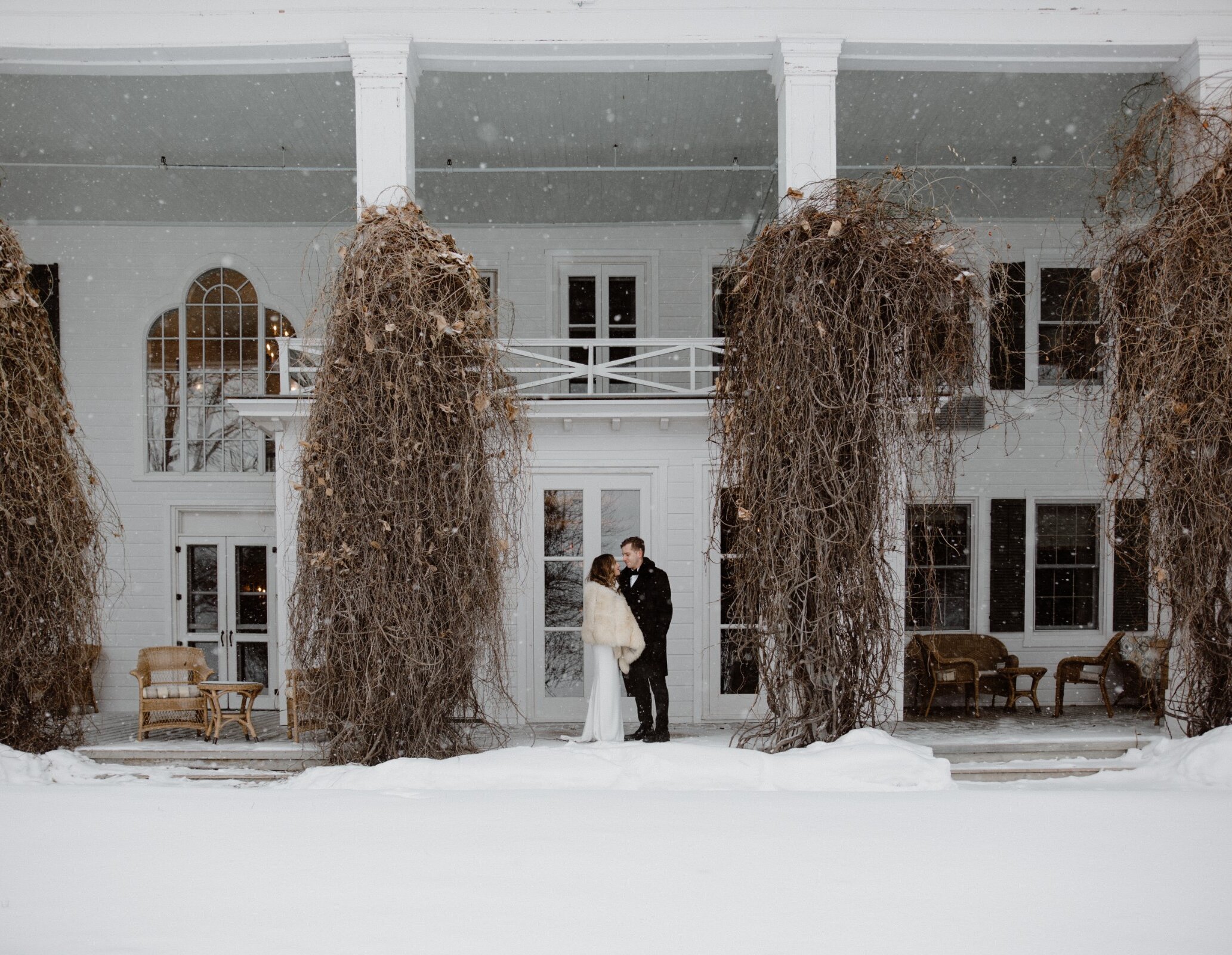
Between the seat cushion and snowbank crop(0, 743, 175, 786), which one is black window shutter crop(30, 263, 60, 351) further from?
snowbank crop(0, 743, 175, 786)

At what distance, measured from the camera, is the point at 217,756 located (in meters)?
7.25

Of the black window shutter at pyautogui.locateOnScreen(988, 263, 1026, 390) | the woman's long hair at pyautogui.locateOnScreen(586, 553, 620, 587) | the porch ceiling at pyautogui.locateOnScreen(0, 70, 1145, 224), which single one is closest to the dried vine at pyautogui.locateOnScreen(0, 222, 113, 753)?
the porch ceiling at pyautogui.locateOnScreen(0, 70, 1145, 224)

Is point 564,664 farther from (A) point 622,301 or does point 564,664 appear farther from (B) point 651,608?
(A) point 622,301

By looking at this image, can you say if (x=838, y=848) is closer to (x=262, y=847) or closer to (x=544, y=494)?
(x=262, y=847)

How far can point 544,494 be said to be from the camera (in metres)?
8.82

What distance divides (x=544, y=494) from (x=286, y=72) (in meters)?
4.51

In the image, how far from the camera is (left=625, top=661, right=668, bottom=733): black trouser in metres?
7.39

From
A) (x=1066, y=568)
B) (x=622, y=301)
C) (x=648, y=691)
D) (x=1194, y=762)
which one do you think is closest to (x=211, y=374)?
(x=622, y=301)

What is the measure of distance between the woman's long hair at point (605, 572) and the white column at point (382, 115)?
348 cm

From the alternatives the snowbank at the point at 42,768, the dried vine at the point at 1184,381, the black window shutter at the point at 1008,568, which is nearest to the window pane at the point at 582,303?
the black window shutter at the point at 1008,568

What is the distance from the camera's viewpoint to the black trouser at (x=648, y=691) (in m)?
7.39

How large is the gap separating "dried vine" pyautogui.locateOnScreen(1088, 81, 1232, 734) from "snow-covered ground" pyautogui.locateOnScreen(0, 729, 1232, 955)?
0.86 meters

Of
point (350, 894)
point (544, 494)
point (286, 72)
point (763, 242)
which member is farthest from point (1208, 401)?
point (286, 72)

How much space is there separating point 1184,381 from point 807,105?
3711mm
